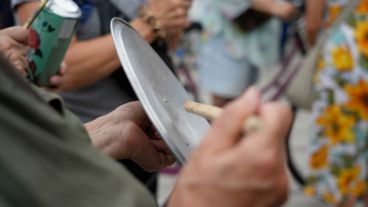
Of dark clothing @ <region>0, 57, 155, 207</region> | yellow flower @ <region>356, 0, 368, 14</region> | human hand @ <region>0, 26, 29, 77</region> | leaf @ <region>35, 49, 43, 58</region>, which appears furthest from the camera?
yellow flower @ <region>356, 0, 368, 14</region>

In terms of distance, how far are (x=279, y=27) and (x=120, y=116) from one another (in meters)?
2.65

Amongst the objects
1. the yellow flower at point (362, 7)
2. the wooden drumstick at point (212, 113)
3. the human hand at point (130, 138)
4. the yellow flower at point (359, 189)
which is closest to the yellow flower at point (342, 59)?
the yellow flower at point (362, 7)

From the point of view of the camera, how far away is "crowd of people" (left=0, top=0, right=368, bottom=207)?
63 cm

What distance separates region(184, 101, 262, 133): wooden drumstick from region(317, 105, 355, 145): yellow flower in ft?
6.40

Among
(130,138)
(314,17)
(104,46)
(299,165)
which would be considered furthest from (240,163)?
(299,165)

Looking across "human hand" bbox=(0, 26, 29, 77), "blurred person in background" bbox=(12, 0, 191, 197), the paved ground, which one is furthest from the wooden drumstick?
the paved ground

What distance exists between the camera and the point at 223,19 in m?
3.38

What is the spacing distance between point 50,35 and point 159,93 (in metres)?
0.59

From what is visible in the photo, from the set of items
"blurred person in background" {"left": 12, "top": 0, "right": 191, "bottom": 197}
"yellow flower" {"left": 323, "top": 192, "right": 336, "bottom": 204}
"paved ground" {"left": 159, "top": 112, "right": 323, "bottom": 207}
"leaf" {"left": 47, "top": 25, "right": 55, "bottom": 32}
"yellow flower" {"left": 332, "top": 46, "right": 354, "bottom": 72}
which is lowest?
"paved ground" {"left": 159, "top": 112, "right": 323, "bottom": 207}

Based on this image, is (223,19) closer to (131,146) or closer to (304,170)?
(304,170)

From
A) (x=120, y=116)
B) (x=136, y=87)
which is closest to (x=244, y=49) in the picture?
(x=120, y=116)

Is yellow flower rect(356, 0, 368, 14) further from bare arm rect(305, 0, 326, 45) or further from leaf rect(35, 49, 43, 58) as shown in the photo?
leaf rect(35, 49, 43, 58)

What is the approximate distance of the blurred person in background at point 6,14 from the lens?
1.76 m

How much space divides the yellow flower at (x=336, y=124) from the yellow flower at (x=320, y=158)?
78 mm
